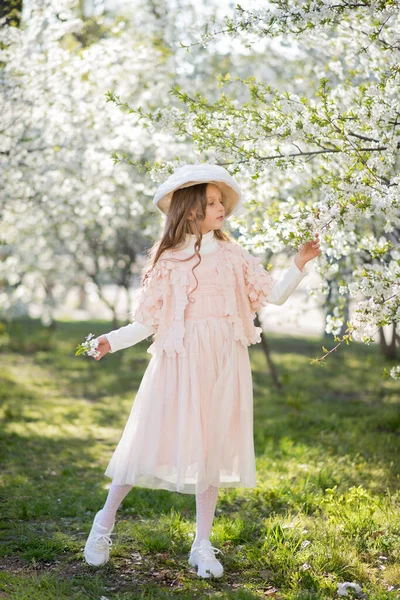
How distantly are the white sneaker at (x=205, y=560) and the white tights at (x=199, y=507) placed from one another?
4 cm

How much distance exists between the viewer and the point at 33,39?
5902mm

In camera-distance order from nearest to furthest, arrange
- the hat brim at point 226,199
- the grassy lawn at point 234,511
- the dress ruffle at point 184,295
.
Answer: the grassy lawn at point 234,511 < the dress ruffle at point 184,295 < the hat brim at point 226,199

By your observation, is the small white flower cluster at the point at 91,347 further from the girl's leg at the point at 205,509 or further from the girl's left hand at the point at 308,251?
the girl's left hand at the point at 308,251

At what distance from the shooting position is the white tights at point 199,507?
10.5ft

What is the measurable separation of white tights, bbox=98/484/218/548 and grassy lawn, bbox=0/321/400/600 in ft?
0.63

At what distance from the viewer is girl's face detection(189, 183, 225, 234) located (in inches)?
129

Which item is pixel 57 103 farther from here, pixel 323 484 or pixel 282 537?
pixel 282 537

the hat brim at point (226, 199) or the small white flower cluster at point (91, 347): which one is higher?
the hat brim at point (226, 199)

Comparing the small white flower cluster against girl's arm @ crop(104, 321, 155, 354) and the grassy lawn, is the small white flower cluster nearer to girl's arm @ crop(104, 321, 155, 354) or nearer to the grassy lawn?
girl's arm @ crop(104, 321, 155, 354)

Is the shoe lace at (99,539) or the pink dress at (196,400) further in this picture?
the shoe lace at (99,539)

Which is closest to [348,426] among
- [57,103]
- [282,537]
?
[282,537]

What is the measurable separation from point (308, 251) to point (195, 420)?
36.6 inches

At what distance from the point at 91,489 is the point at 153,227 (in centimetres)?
472

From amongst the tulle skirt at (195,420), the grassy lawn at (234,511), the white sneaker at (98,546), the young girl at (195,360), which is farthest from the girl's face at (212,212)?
the white sneaker at (98,546)
